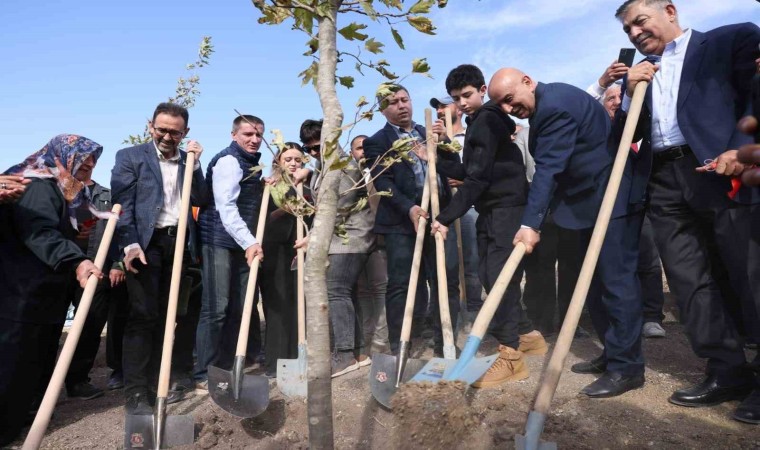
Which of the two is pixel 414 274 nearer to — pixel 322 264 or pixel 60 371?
pixel 322 264

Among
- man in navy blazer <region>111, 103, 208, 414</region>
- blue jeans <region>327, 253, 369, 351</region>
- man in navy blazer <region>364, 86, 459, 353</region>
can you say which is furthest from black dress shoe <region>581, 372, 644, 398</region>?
man in navy blazer <region>111, 103, 208, 414</region>

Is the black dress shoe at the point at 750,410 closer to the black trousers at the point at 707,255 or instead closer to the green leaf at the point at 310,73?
the black trousers at the point at 707,255

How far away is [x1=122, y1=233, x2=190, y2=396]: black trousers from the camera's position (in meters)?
3.89

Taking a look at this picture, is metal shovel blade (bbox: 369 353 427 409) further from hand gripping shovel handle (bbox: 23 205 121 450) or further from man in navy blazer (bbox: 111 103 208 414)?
hand gripping shovel handle (bbox: 23 205 121 450)

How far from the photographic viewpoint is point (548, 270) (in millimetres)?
5332

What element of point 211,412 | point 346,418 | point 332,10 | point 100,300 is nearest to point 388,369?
point 346,418

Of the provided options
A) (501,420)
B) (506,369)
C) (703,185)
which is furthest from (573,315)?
(506,369)

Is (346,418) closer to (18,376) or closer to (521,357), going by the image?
(521,357)

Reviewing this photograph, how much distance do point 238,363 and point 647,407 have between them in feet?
8.42

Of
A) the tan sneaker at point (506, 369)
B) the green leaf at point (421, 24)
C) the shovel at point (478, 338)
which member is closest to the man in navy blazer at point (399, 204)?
the tan sneaker at point (506, 369)

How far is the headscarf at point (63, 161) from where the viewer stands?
3797 millimetres

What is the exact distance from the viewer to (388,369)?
367 cm

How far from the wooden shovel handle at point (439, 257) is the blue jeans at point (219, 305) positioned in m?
1.64

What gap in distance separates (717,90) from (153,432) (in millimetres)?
3749
